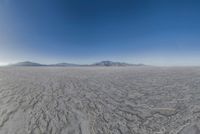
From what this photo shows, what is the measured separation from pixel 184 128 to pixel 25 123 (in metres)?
4.96

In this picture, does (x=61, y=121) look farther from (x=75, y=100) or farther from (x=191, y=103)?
(x=191, y=103)

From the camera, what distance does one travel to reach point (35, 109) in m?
5.29

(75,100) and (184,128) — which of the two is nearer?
(184,128)

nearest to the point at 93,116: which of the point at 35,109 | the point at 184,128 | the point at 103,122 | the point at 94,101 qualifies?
the point at 103,122

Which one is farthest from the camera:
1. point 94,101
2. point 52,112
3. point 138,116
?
point 94,101

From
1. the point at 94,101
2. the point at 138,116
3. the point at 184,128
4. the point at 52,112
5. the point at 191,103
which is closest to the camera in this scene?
the point at 184,128

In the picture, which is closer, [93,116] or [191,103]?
[93,116]

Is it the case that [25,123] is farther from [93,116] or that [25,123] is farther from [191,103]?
[191,103]

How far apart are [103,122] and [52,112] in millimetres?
2120

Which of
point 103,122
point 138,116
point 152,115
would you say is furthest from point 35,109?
point 152,115

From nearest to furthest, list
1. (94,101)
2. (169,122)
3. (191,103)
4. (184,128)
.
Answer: (184,128) → (169,122) → (191,103) → (94,101)

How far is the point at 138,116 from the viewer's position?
4695 millimetres

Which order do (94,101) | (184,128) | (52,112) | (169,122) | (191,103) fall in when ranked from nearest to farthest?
(184,128)
(169,122)
(52,112)
(191,103)
(94,101)

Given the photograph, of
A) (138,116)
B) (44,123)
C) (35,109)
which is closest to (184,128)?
(138,116)
